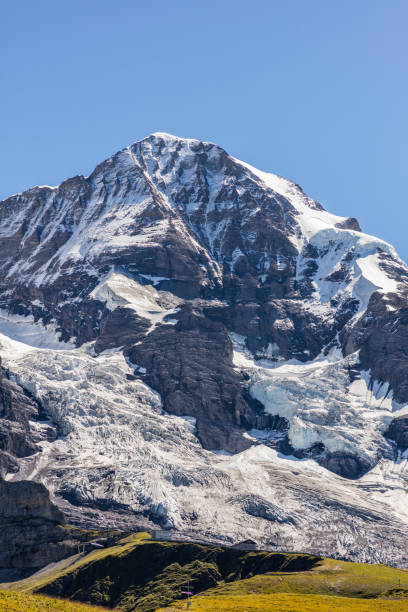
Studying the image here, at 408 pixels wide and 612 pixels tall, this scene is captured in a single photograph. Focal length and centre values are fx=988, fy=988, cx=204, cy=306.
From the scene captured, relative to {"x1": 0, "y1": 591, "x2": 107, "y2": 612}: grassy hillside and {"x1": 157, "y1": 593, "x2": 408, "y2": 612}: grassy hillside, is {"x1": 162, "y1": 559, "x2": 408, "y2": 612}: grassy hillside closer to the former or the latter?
{"x1": 157, "y1": 593, "x2": 408, "y2": 612}: grassy hillside

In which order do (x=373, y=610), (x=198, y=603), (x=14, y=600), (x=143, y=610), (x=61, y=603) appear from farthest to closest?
(x=143, y=610) < (x=198, y=603) < (x=373, y=610) < (x=61, y=603) < (x=14, y=600)

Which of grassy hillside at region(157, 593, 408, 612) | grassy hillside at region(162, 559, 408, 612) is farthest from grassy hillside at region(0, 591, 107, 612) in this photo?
grassy hillside at region(162, 559, 408, 612)

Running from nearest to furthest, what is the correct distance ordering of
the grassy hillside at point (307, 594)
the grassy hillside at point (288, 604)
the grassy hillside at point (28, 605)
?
the grassy hillside at point (28, 605), the grassy hillside at point (288, 604), the grassy hillside at point (307, 594)

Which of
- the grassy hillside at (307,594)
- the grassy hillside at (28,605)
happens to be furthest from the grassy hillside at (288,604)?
the grassy hillside at (28,605)

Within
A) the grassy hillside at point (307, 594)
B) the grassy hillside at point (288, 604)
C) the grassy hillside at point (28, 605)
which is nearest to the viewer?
the grassy hillside at point (28, 605)

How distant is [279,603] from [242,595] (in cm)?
1708

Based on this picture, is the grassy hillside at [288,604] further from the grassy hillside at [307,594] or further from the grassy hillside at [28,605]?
the grassy hillside at [28,605]

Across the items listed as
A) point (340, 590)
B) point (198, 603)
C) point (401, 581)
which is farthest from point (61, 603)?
point (401, 581)

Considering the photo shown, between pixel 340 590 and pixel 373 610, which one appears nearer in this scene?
pixel 373 610

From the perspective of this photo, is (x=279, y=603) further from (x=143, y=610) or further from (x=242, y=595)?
(x=143, y=610)

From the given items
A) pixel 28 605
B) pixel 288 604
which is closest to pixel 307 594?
pixel 288 604

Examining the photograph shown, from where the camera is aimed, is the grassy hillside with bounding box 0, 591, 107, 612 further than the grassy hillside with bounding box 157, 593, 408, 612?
No

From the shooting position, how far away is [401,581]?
197m

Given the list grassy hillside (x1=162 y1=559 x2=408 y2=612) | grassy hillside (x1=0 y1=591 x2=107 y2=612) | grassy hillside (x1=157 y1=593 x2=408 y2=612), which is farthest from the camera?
grassy hillside (x1=162 y1=559 x2=408 y2=612)
